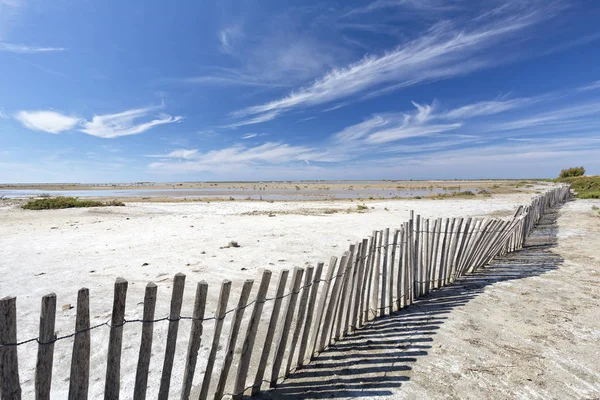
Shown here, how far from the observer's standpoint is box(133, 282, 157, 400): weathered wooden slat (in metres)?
2.27

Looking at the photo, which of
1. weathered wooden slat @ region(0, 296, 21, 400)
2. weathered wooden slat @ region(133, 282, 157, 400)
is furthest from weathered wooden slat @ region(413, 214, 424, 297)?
weathered wooden slat @ region(0, 296, 21, 400)

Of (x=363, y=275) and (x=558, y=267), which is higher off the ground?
(x=363, y=275)

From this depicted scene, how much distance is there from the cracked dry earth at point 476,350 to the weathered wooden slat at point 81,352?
1734mm

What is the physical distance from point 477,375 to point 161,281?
19.6 feet

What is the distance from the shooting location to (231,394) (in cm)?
317

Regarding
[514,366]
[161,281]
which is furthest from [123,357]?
[514,366]

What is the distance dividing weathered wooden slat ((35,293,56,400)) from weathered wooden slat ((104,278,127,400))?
1.10 ft

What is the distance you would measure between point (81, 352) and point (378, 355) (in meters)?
3.14

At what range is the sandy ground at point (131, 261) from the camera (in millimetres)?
3977

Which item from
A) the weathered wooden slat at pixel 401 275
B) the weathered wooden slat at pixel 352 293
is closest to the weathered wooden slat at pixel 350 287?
the weathered wooden slat at pixel 352 293

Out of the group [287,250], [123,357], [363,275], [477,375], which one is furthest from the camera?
[287,250]

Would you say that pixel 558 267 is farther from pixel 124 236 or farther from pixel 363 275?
pixel 124 236

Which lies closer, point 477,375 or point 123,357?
point 477,375

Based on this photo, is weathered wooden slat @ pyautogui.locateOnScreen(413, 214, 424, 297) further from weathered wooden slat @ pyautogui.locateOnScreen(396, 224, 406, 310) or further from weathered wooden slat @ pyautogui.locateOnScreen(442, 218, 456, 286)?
weathered wooden slat @ pyautogui.locateOnScreen(442, 218, 456, 286)
